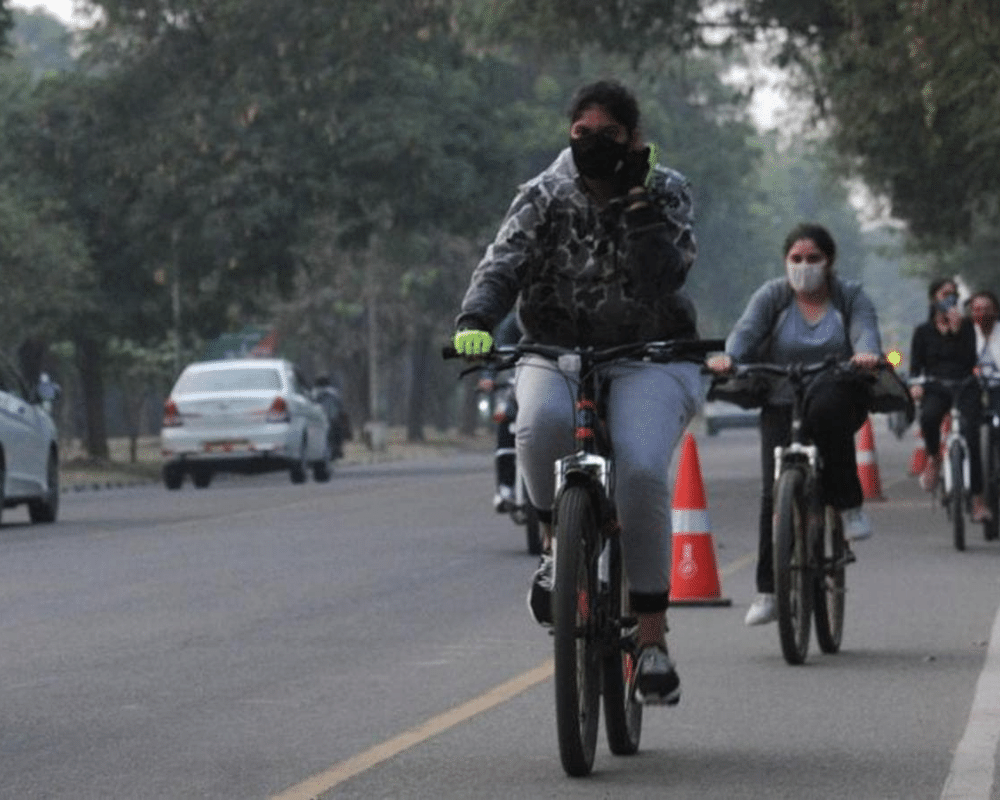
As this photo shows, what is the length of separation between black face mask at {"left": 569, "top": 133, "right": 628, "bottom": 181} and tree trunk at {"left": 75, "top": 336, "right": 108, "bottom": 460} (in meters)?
40.2

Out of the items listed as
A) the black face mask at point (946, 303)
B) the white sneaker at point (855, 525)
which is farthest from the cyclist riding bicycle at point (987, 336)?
the white sneaker at point (855, 525)

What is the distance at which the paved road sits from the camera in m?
9.03

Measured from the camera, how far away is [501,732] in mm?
10117

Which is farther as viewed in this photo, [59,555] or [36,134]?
[36,134]

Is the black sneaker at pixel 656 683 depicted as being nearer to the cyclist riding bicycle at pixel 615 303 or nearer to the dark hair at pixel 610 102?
the cyclist riding bicycle at pixel 615 303

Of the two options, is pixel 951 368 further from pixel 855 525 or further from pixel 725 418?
pixel 725 418

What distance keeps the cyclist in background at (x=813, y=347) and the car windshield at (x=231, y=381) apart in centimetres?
2473

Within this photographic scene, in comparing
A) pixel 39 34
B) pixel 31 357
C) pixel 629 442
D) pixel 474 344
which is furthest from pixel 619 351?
pixel 39 34

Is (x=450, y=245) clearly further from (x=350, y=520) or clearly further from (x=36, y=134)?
(x=350, y=520)

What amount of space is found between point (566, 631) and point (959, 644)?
5.07 meters

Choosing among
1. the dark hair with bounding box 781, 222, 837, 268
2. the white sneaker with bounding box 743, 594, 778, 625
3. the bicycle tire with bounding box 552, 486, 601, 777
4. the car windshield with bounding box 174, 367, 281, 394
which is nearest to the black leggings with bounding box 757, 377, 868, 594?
the white sneaker with bounding box 743, 594, 778, 625

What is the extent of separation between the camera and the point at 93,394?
5044 centimetres

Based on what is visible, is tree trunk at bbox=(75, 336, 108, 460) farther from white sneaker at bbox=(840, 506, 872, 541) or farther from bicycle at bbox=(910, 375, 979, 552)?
white sneaker at bbox=(840, 506, 872, 541)

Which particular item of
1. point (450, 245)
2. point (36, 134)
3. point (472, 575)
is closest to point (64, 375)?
point (450, 245)
